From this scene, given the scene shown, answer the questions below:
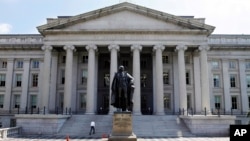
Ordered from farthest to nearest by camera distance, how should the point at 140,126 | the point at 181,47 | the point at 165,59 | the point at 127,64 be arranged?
the point at 127,64 < the point at 165,59 < the point at 181,47 < the point at 140,126

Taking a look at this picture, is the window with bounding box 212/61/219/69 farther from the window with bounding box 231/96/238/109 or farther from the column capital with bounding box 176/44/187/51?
the column capital with bounding box 176/44/187/51

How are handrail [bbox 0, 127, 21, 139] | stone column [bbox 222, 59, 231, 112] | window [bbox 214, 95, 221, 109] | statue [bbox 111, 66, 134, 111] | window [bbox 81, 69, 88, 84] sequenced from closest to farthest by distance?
statue [bbox 111, 66, 134, 111] < handrail [bbox 0, 127, 21, 139] < window [bbox 81, 69, 88, 84] < stone column [bbox 222, 59, 231, 112] < window [bbox 214, 95, 221, 109]

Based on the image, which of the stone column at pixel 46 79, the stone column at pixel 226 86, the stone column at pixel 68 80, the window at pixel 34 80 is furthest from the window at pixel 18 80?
the stone column at pixel 226 86

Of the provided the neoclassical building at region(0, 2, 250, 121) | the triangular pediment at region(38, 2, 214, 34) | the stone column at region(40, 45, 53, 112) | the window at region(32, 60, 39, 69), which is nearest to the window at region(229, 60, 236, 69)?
the neoclassical building at region(0, 2, 250, 121)

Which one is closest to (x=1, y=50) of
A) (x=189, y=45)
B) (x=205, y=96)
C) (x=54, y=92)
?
(x=54, y=92)

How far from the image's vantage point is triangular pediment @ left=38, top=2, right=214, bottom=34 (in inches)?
1529

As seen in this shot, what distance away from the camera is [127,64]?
4538 cm

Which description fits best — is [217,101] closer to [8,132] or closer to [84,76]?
[84,76]

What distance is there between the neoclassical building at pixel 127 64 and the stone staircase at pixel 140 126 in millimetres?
3722

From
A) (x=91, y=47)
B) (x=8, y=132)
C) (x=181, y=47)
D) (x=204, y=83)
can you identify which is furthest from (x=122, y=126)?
(x=181, y=47)

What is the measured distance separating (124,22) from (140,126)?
17017 millimetres

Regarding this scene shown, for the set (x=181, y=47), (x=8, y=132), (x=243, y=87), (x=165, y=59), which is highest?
(x=181, y=47)

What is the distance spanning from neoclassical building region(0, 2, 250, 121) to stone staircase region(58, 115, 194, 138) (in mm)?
3722

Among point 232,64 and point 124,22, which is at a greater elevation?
point 124,22
